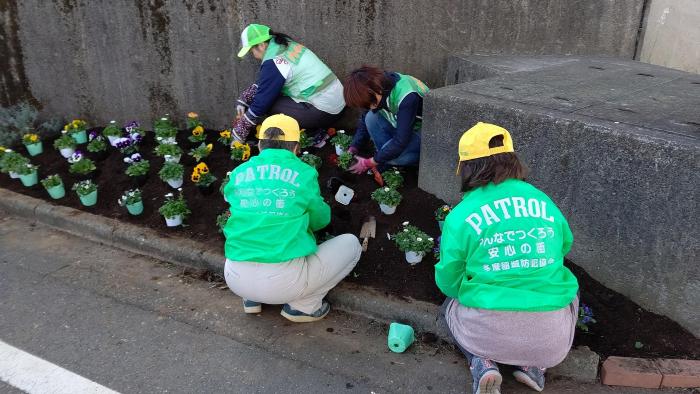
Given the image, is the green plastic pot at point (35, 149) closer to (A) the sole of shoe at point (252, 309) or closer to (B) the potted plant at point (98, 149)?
(B) the potted plant at point (98, 149)

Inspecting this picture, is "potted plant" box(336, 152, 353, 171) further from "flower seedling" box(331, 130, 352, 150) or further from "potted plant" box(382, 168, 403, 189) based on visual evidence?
"potted plant" box(382, 168, 403, 189)

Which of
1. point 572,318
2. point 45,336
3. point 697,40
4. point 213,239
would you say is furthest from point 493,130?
point 697,40

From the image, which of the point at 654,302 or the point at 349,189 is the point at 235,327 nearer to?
the point at 349,189

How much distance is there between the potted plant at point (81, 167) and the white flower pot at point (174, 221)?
1.38 m

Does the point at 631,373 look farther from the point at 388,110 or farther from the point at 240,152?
the point at 240,152

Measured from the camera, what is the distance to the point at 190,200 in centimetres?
451

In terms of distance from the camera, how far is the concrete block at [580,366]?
280cm

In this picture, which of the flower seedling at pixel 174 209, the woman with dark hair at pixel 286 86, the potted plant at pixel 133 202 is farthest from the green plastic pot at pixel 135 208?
the woman with dark hair at pixel 286 86

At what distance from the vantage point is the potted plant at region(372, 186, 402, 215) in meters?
3.92

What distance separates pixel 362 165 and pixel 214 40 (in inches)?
88.1

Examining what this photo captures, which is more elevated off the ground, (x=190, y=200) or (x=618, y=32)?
(x=618, y=32)

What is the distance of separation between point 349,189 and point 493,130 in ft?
5.92

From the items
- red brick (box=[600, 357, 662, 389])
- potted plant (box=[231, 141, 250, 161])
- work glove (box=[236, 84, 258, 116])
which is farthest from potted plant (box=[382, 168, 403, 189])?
red brick (box=[600, 357, 662, 389])

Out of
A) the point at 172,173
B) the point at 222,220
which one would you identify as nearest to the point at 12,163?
the point at 172,173
